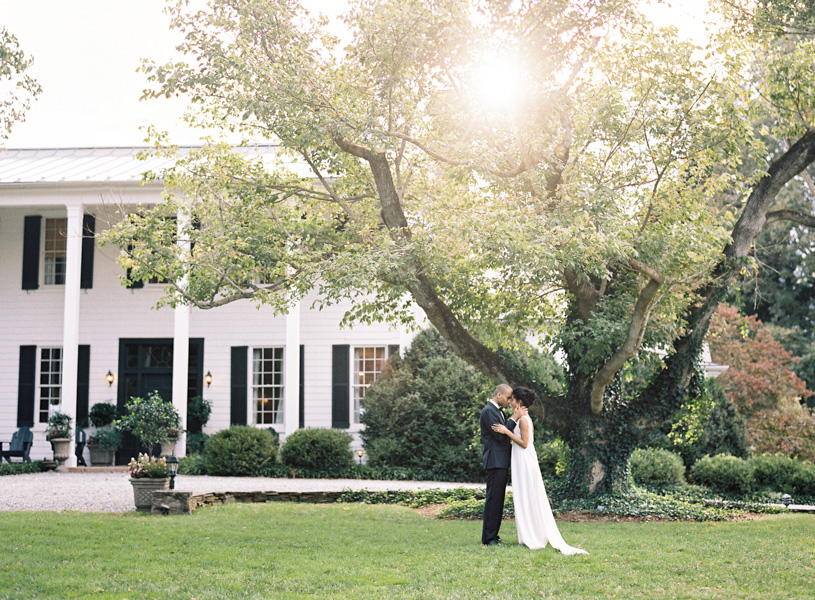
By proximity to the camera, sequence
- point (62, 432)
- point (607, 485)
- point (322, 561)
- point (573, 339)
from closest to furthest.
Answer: point (322, 561)
point (573, 339)
point (607, 485)
point (62, 432)

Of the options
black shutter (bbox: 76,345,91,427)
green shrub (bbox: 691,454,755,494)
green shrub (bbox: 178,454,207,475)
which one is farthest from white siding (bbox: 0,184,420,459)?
green shrub (bbox: 691,454,755,494)

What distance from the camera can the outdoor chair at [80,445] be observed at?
19.1 metres

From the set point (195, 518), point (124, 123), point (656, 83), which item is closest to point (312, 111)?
point (656, 83)

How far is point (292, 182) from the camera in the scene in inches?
510

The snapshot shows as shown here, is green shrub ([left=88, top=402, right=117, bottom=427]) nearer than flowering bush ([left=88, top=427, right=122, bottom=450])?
No

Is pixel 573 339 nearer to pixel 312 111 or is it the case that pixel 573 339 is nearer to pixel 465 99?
pixel 465 99

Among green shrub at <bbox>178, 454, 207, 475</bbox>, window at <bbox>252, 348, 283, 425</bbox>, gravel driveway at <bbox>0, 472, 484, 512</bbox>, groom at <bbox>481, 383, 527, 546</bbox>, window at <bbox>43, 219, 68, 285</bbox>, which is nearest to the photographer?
groom at <bbox>481, 383, 527, 546</bbox>

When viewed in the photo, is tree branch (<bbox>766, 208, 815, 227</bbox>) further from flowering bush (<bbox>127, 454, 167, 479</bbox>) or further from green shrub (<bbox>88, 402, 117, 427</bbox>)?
green shrub (<bbox>88, 402, 117, 427</bbox>)

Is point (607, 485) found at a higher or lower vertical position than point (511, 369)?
lower

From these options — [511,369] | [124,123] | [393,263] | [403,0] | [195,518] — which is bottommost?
[195,518]

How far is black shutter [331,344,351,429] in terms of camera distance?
65.5 feet

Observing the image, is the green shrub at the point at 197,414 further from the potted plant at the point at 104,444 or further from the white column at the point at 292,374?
the white column at the point at 292,374

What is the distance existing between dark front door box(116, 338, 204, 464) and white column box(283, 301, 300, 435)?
2.70 metres

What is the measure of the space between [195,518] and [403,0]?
6.98 m
